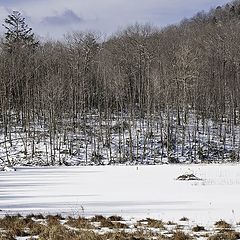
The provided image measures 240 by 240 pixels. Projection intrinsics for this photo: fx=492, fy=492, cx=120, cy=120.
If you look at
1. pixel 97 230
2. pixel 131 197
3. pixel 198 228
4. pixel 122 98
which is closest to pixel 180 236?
pixel 198 228

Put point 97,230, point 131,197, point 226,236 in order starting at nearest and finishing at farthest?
point 226,236
point 97,230
point 131,197

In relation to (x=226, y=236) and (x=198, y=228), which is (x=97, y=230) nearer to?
(x=198, y=228)

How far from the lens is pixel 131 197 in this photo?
21.3m

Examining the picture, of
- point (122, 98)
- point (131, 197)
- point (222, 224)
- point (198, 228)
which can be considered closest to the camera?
point (198, 228)

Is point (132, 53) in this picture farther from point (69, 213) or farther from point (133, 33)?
point (69, 213)

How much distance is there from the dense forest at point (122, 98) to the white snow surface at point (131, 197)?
24015mm

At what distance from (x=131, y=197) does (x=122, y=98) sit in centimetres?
4898

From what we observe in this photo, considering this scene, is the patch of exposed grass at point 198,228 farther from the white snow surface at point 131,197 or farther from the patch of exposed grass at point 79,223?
the patch of exposed grass at point 79,223

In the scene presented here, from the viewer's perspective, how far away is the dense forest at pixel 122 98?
190 ft

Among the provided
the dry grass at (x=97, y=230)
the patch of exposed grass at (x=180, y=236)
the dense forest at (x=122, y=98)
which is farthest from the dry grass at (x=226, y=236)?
the dense forest at (x=122, y=98)

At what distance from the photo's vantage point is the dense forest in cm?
5806

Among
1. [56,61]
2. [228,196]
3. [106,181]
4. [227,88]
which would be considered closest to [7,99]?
[56,61]

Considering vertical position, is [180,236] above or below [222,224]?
above

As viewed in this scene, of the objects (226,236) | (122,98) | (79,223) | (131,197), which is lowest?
(131,197)
